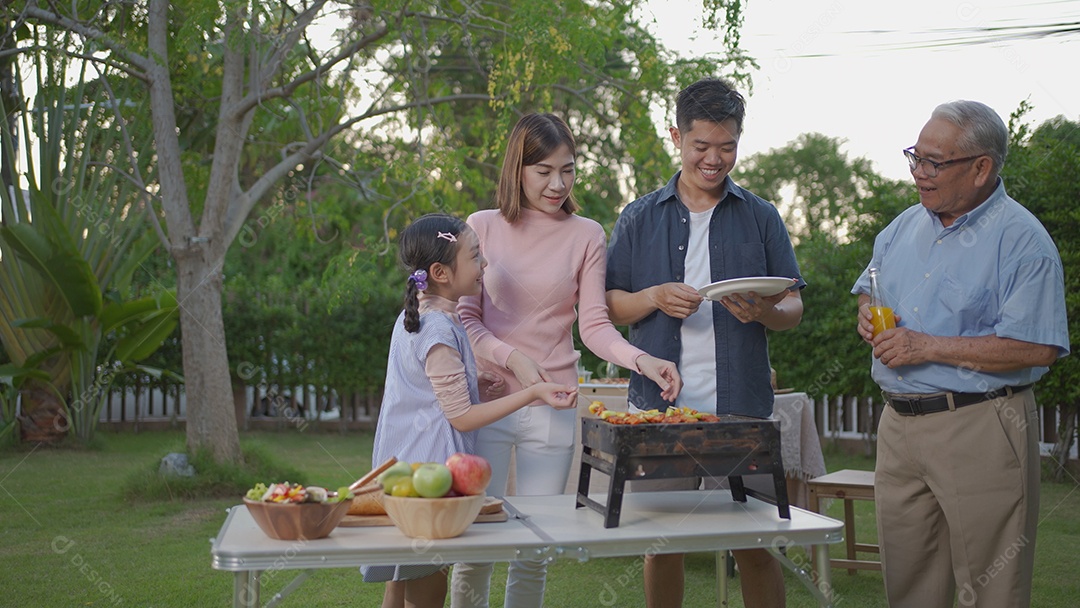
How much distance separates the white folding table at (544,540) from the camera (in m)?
2.26

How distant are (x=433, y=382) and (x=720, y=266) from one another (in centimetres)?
110

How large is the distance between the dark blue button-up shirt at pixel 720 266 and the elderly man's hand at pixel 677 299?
0.13 metres

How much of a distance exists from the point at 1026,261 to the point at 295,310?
12.0 meters

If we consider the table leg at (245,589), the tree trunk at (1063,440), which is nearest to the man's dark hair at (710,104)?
the table leg at (245,589)

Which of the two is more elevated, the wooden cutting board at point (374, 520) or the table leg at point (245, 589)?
the wooden cutting board at point (374, 520)

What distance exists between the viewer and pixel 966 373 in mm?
2928

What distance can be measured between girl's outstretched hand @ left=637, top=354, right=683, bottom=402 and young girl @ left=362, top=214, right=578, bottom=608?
31 cm

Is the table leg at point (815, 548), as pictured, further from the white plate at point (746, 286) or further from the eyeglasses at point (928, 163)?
the eyeglasses at point (928, 163)

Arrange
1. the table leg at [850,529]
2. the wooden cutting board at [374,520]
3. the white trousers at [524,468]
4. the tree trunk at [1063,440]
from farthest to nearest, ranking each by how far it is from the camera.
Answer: the tree trunk at [1063,440] → the table leg at [850,529] → the white trousers at [524,468] → the wooden cutting board at [374,520]

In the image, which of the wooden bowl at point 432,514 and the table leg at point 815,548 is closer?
the wooden bowl at point 432,514

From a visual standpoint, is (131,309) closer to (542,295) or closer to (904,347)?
(542,295)

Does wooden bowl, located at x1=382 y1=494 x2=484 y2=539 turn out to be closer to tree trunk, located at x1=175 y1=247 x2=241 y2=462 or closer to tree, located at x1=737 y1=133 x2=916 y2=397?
tree trunk, located at x1=175 y1=247 x2=241 y2=462

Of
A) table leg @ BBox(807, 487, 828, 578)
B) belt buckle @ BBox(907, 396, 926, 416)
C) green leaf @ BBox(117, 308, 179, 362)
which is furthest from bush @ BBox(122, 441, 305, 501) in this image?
belt buckle @ BBox(907, 396, 926, 416)

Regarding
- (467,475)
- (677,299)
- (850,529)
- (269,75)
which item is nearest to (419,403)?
(467,475)
